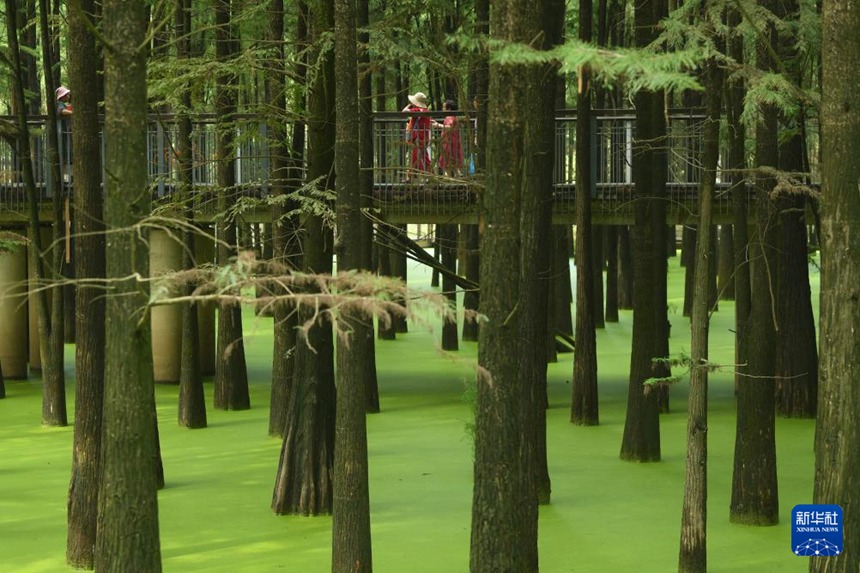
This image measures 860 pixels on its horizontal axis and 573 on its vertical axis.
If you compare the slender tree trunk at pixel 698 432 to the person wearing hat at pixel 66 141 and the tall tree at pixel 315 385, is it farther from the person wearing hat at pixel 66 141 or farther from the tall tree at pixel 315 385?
the person wearing hat at pixel 66 141

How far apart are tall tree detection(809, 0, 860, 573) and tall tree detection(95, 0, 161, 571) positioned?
4.92 metres

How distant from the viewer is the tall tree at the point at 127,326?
7746 mm

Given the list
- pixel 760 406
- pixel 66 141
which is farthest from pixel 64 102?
pixel 760 406

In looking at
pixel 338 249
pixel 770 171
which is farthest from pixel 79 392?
pixel 770 171

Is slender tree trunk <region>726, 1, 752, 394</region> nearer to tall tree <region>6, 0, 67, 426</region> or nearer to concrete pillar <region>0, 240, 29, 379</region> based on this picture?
tall tree <region>6, 0, 67, 426</region>

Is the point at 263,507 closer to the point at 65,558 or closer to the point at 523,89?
the point at 65,558

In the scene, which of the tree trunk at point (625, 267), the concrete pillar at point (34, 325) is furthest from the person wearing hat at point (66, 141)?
the tree trunk at point (625, 267)

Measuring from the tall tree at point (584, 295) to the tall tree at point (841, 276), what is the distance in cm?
942

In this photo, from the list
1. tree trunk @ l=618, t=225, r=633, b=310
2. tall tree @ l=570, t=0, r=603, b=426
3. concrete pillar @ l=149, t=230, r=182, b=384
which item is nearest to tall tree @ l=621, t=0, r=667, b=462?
tall tree @ l=570, t=0, r=603, b=426

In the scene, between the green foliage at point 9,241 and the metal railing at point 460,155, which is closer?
the green foliage at point 9,241

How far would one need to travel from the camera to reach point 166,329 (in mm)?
23203

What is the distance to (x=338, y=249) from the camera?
11.5 metres

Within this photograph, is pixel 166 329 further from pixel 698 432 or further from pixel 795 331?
pixel 698 432

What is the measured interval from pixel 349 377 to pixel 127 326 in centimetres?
367
